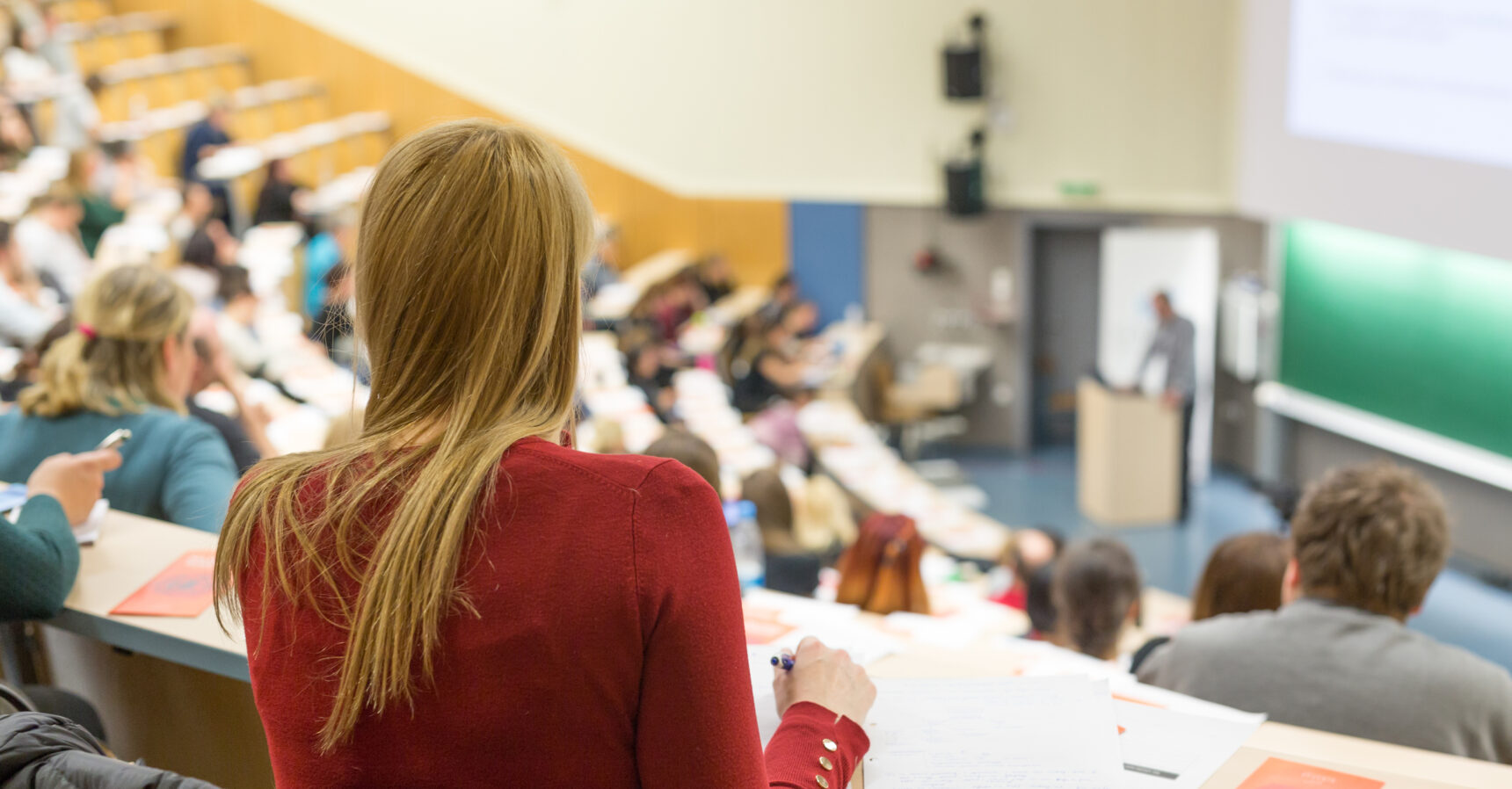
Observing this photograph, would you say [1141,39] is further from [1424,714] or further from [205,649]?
[205,649]

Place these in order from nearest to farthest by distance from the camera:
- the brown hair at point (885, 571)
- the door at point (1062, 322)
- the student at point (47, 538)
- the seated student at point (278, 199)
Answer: the student at point (47, 538) → the brown hair at point (885, 571) → the seated student at point (278, 199) → the door at point (1062, 322)

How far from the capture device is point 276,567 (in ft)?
3.11

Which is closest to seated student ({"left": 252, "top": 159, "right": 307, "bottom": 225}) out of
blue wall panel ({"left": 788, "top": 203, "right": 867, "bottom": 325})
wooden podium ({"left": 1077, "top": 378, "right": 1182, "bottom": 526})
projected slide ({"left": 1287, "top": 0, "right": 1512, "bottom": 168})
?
blue wall panel ({"left": 788, "top": 203, "right": 867, "bottom": 325})

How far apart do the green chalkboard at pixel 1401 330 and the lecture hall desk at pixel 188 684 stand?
646 centimetres

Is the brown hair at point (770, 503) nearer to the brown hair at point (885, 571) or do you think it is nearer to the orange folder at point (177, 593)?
the brown hair at point (885, 571)

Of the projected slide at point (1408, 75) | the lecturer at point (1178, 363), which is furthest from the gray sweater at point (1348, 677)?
the lecturer at point (1178, 363)

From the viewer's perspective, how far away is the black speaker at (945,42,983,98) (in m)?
9.72

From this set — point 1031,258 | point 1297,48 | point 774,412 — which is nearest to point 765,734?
point 774,412

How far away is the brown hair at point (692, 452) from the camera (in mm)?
2643

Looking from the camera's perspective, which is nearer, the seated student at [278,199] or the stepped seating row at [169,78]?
the seated student at [278,199]

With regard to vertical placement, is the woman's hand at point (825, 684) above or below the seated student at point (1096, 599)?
above

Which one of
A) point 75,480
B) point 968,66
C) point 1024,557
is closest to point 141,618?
point 75,480

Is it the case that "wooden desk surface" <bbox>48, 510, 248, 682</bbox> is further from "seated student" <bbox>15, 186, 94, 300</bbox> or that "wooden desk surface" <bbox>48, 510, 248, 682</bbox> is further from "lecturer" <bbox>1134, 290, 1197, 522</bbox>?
"lecturer" <bbox>1134, 290, 1197, 522</bbox>

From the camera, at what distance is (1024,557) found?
5.14m
